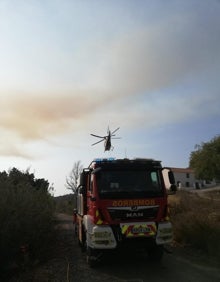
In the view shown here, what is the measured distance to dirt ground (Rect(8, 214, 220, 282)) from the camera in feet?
33.4

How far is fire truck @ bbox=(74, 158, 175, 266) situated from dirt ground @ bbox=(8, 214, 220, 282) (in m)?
0.62

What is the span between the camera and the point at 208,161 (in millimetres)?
69812

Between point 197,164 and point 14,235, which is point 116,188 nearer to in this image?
point 14,235

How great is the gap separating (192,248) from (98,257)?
4134 millimetres

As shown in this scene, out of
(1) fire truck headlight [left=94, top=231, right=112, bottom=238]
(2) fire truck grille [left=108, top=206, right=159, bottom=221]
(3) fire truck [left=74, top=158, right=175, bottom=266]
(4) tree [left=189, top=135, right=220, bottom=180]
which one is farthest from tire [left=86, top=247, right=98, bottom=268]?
(4) tree [left=189, top=135, right=220, bottom=180]

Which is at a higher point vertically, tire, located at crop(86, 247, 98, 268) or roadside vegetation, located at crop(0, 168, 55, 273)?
roadside vegetation, located at crop(0, 168, 55, 273)

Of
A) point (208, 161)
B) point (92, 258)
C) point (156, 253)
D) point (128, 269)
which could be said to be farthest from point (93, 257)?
point (208, 161)

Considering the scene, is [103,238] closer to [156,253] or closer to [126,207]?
[126,207]

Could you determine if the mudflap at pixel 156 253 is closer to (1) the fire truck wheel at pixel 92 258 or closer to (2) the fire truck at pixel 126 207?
(2) the fire truck at pixel 126 207

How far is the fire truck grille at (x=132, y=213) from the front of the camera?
10945mm

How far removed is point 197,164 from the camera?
71312mm

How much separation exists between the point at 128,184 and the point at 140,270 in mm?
2367

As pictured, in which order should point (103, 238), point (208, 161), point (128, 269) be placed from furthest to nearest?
point (208, 161) < point (128, 269) < point (103, 238)

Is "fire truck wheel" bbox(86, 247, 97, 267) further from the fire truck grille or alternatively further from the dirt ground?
the fire truck grille
